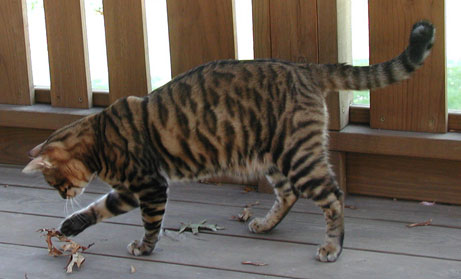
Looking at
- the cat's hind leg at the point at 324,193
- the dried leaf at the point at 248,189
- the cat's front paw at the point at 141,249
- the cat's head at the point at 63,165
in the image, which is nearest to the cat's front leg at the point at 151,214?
the cat's front paw at the point at 141,249

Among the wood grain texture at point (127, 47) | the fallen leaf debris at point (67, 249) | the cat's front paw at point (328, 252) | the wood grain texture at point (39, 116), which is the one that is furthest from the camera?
the wood grain texture at point (39, 116)

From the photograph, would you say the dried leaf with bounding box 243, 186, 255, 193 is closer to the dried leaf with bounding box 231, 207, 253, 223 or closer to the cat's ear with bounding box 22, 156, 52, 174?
the dried leaf with bounding box 231, 207, 253, 223

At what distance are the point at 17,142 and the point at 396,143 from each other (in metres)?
2.78

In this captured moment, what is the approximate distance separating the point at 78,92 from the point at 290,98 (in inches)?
73.9

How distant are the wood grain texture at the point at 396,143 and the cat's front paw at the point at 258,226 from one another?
669 mm

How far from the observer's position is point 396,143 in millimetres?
4137

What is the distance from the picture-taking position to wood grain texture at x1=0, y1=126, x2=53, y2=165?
522 centimetres

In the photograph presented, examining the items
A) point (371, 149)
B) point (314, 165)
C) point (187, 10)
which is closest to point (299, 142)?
point (314, 165)

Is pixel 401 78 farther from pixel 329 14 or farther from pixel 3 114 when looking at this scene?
pixel 3 114

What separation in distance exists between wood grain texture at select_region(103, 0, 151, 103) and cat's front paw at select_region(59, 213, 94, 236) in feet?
3.48

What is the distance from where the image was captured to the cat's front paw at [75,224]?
13.2ft

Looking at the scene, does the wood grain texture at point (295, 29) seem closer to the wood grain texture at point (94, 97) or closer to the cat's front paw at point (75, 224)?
the wood grain texture at point (94, 97)

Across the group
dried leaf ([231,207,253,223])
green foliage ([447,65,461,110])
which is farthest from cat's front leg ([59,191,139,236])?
green foliage ([447,65,461,110])

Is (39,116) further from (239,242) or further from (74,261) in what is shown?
(239,242)
